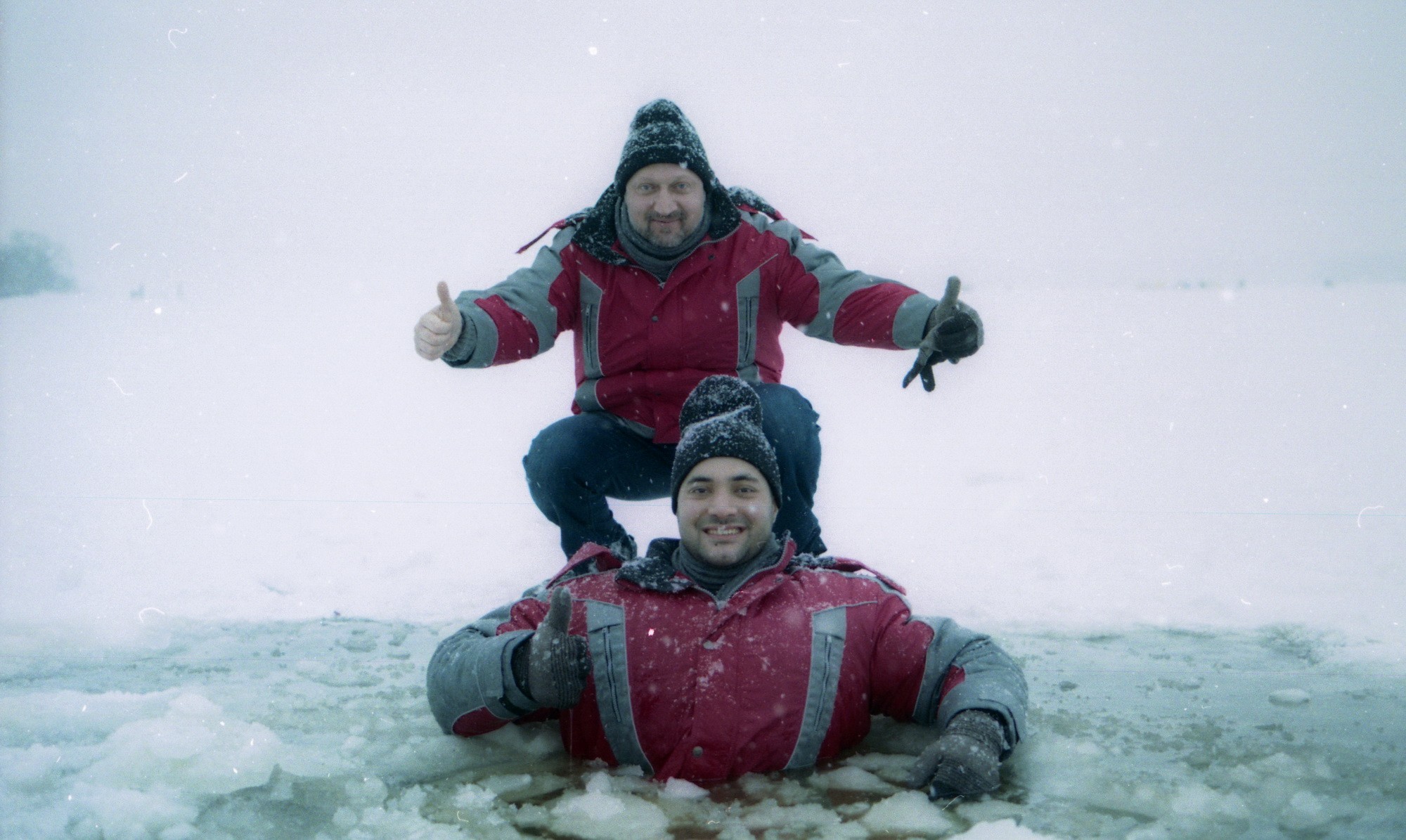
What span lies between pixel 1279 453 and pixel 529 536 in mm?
5475

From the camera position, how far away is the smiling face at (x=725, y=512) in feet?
8.28

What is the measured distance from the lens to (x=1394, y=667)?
3156mm

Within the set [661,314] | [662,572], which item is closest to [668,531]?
[661,314]

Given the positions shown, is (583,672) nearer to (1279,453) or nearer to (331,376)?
(1279,453)

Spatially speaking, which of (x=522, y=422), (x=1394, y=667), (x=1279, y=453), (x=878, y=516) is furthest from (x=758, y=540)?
(x=522, y=422)

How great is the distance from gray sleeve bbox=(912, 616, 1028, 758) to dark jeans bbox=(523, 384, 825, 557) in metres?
0.65

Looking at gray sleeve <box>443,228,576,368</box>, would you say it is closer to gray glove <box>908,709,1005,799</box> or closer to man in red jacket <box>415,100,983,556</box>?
man in red jacket <box>415,100,983,556</box>

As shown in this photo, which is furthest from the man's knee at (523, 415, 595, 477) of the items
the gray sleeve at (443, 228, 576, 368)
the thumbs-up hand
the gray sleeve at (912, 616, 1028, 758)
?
the gray sleeve at (912, 616, 1028, 758)

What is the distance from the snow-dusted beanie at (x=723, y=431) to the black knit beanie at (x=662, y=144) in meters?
0.73

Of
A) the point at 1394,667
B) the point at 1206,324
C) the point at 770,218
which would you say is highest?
the point at 1206,324

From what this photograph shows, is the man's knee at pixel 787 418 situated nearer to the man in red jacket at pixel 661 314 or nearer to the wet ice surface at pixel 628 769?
the man in red jacket at pixel 661 314

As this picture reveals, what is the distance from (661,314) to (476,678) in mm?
1251

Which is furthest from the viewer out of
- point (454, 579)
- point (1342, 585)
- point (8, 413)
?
point (8, 413)

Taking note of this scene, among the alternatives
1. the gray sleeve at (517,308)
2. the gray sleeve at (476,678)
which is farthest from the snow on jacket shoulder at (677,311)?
the gray sleeve at (476,678)
